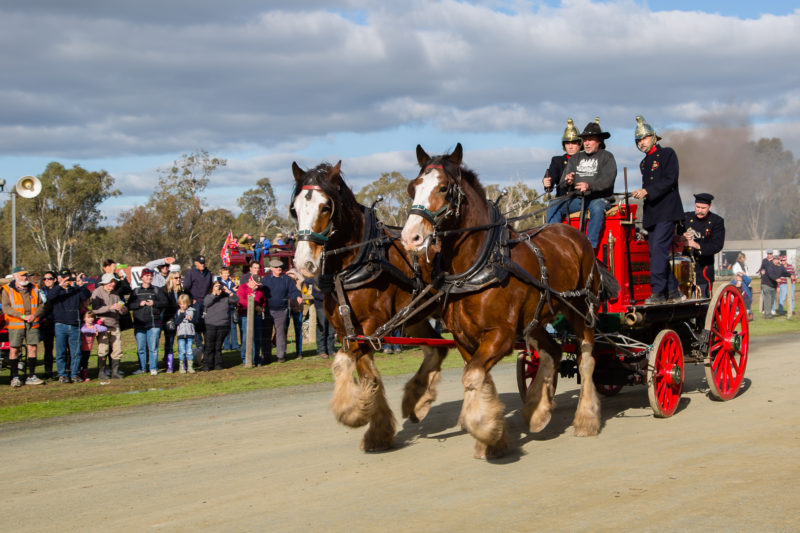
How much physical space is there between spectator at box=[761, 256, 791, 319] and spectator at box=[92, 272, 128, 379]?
63.4 feet

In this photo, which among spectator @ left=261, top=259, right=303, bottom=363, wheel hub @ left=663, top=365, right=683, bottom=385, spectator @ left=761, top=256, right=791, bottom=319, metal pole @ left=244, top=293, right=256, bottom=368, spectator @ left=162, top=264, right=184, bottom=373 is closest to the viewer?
wheel hub @ left=663, top=365, right=683, bottom=385

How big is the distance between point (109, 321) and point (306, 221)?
847 cm

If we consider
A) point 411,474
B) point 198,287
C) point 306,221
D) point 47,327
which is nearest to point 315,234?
point 306,221

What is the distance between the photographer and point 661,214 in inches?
361

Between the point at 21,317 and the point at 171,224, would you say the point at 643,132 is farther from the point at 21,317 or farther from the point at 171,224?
the point at 171,224

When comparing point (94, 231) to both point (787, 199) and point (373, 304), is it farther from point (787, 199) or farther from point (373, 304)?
point (787, 199)

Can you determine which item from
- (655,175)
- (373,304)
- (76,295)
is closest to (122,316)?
(76,295)

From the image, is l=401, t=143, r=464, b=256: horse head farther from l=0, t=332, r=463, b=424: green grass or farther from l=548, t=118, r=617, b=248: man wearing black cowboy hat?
l=0, t=332, r=463, b=424: green grass

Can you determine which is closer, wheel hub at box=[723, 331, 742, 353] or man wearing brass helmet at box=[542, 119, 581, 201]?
wheel hub at box=[723, 331, 742, 353]

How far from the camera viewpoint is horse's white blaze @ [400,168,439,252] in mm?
6355

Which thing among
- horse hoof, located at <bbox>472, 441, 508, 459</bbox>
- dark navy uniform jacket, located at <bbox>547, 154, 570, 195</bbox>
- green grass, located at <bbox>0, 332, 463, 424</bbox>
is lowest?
green grass, located at <bbox>0, 332, 463, 424</bbox>

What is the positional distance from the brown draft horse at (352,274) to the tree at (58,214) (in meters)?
54.8

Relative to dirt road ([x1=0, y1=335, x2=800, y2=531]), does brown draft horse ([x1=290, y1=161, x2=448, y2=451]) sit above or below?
above

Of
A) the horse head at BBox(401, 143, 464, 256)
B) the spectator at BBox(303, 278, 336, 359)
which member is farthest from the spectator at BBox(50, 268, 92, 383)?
the horse head at BBox(401, 143, 464, 256)
